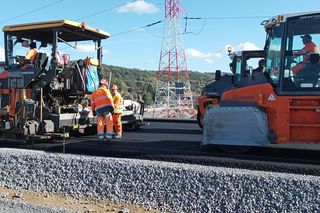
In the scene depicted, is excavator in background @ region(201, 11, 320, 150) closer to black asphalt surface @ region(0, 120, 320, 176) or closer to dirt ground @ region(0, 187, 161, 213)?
black asphalt surface @ region(0, 120, 320, 176)

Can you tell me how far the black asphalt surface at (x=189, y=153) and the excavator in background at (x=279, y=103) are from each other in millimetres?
263

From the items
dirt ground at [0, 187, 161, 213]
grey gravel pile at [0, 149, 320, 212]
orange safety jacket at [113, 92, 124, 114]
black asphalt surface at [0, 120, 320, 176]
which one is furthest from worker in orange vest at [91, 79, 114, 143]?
dirt ground at [0, 187, 161, 213]

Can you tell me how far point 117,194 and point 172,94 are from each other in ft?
97.3

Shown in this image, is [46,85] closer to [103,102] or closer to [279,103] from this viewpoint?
[103,102]

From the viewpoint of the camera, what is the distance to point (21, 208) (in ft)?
17.3

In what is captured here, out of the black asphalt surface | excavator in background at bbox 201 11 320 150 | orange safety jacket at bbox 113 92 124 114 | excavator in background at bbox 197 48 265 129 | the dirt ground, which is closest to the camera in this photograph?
the dirt ground

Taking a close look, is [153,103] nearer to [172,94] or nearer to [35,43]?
[172,94]

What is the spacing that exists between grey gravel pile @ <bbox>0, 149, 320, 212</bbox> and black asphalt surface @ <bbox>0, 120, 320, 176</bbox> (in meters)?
0.51

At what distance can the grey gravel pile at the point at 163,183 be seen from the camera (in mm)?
4410

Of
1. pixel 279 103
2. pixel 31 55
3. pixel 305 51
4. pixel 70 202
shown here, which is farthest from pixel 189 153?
pixel 31 55

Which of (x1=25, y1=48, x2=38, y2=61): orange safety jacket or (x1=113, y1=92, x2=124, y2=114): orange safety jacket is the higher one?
(x1=25, y1=48, x2=38, y2=61): orange safety jacket

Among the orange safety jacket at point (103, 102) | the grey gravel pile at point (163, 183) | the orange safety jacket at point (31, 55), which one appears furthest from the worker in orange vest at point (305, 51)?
the orange safety jacket at point (31, 55)

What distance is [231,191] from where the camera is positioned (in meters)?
4.62

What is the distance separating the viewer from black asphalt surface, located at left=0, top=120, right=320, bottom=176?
5306 mm
